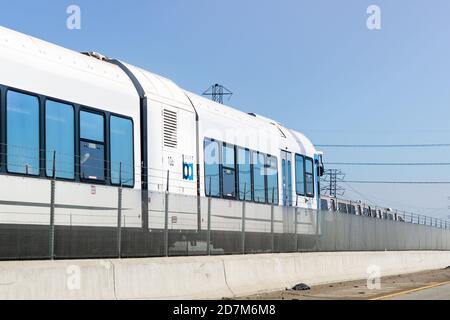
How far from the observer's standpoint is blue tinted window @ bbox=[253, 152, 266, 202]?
72.8 ft

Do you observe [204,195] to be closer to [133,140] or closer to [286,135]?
[133,140]

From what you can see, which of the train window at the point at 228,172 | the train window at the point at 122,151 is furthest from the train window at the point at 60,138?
the train window at the point at 228,172

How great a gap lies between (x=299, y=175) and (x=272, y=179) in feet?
9.16

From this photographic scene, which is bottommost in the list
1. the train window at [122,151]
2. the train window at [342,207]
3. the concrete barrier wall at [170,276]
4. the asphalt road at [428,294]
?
the asphalt road at [428,294]

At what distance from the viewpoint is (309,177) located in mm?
26969

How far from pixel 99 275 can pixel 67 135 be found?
3004 millimetres

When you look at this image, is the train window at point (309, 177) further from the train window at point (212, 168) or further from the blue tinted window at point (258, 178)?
the train window at point (212, 168)

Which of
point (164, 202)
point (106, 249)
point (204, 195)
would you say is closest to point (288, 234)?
point (204, 195)

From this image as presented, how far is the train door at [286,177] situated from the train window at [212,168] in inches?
191

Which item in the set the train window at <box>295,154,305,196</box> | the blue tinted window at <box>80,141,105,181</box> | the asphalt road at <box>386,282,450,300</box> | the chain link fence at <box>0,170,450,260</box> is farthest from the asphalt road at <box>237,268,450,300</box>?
the blue tinted window at <box>80,141,105,181</box>

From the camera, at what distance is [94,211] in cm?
1403

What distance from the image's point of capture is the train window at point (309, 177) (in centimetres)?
2674

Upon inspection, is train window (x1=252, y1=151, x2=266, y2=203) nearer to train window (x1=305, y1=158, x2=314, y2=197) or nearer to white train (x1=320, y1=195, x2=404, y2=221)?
train window (x1=305, y1=158, x2=314, y2=197)

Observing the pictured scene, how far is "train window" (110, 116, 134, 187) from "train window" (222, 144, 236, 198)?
432 cm
